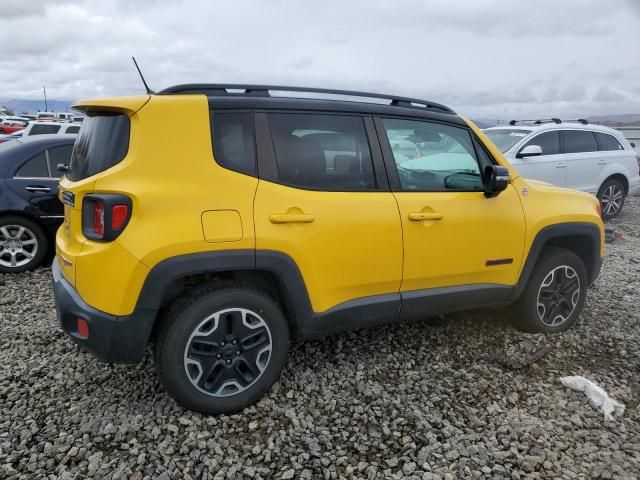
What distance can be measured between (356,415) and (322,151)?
1568 mm

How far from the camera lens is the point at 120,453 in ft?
8.34

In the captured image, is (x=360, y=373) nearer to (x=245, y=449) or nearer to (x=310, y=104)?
(x=245, y=449)

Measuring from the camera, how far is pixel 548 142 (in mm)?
8398

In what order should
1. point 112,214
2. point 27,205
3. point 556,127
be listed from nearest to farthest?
point 112,214 < point 27,205 < point 556,127

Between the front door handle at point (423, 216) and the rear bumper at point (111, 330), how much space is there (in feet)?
5.32

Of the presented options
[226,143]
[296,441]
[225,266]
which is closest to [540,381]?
[296,441]

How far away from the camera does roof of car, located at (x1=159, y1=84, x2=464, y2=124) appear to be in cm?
275

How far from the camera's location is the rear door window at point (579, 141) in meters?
8.62

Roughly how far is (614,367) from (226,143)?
309 centimetres

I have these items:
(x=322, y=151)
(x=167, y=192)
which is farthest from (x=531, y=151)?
(x=167, y=192)

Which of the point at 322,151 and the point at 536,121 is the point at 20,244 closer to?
the point at 322,151

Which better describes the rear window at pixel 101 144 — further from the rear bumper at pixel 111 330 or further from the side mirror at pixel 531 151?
the side mirror at pixel 531 151

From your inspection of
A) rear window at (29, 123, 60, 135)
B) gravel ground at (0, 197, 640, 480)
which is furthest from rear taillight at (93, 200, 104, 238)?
rear window at (29, 123, 60, 135)

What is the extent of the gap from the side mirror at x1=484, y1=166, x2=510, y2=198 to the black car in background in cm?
436
